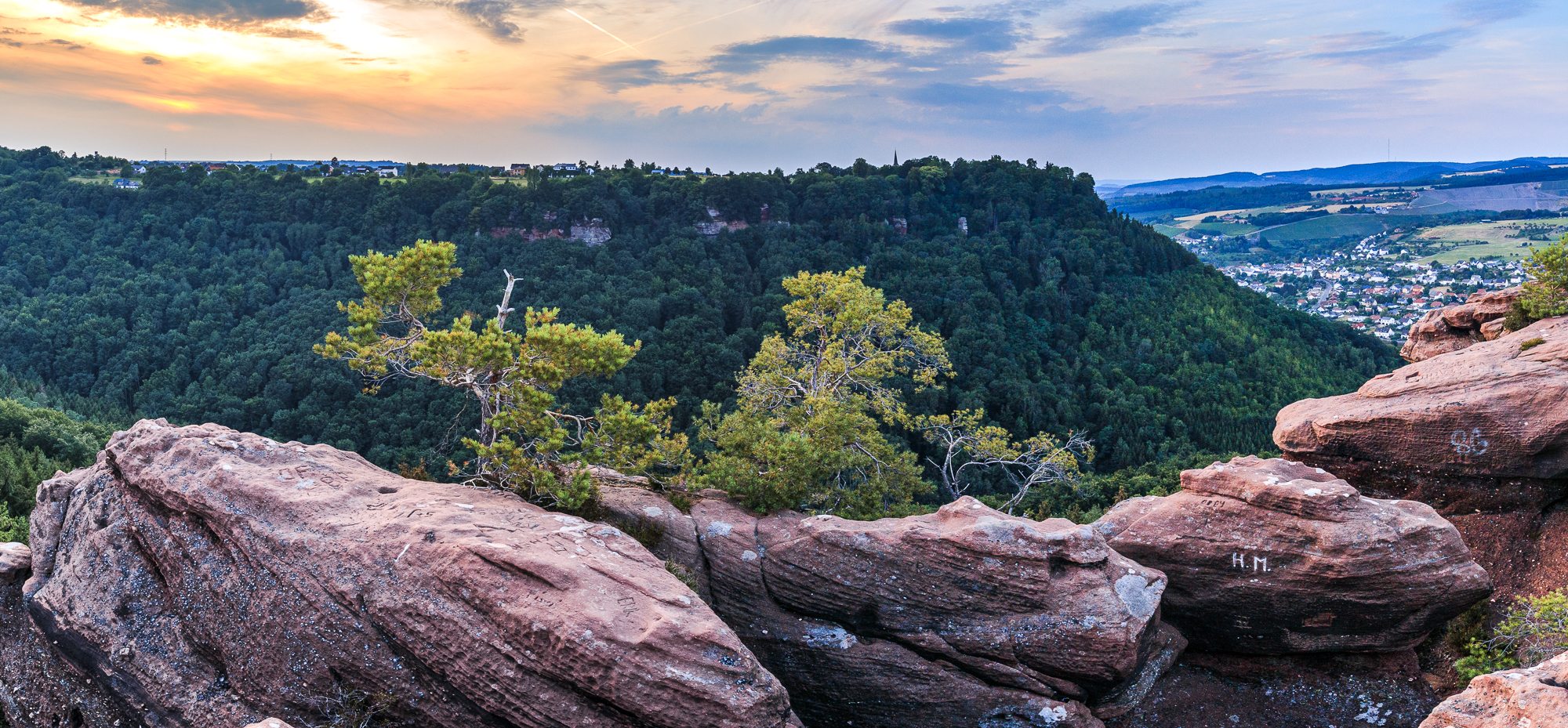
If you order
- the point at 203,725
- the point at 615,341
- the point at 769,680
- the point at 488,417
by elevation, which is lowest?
the point at 203,725

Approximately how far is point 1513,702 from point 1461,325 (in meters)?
19.6

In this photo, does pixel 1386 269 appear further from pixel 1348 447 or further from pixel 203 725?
pixel 203 725

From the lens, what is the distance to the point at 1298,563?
1877cm

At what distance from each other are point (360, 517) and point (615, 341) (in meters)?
6.47

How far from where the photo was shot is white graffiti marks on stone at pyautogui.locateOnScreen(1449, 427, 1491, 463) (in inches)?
827

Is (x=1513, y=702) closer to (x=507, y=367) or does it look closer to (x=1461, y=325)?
(x=507, y=367)

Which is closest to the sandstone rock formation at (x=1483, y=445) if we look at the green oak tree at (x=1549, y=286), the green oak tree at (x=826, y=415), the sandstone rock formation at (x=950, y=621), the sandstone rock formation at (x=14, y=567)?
the green oak tree at (x=1549, y=286)

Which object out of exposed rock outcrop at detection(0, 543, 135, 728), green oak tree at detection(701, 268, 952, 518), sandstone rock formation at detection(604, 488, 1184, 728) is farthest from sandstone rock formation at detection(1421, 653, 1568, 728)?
exposed rock outcrop at detection(0, 543, 135, 728)

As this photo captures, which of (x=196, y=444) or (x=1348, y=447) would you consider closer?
(x=196, y=444)

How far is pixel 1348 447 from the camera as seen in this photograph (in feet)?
75.1

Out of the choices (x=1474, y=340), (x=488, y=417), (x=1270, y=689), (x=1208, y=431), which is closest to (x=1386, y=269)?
(x=1208, y=431)

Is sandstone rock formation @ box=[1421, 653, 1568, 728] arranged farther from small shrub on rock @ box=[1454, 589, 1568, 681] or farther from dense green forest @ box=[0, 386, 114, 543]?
dense green forest @ box=[0, 386, 114, 543]

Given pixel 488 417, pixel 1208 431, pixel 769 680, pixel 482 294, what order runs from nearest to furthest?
1. pixel 769 680
2. pixel 488 417
3. pixel 1208 431
4. pixel 482 294

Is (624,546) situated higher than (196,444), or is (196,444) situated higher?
(196,444)
